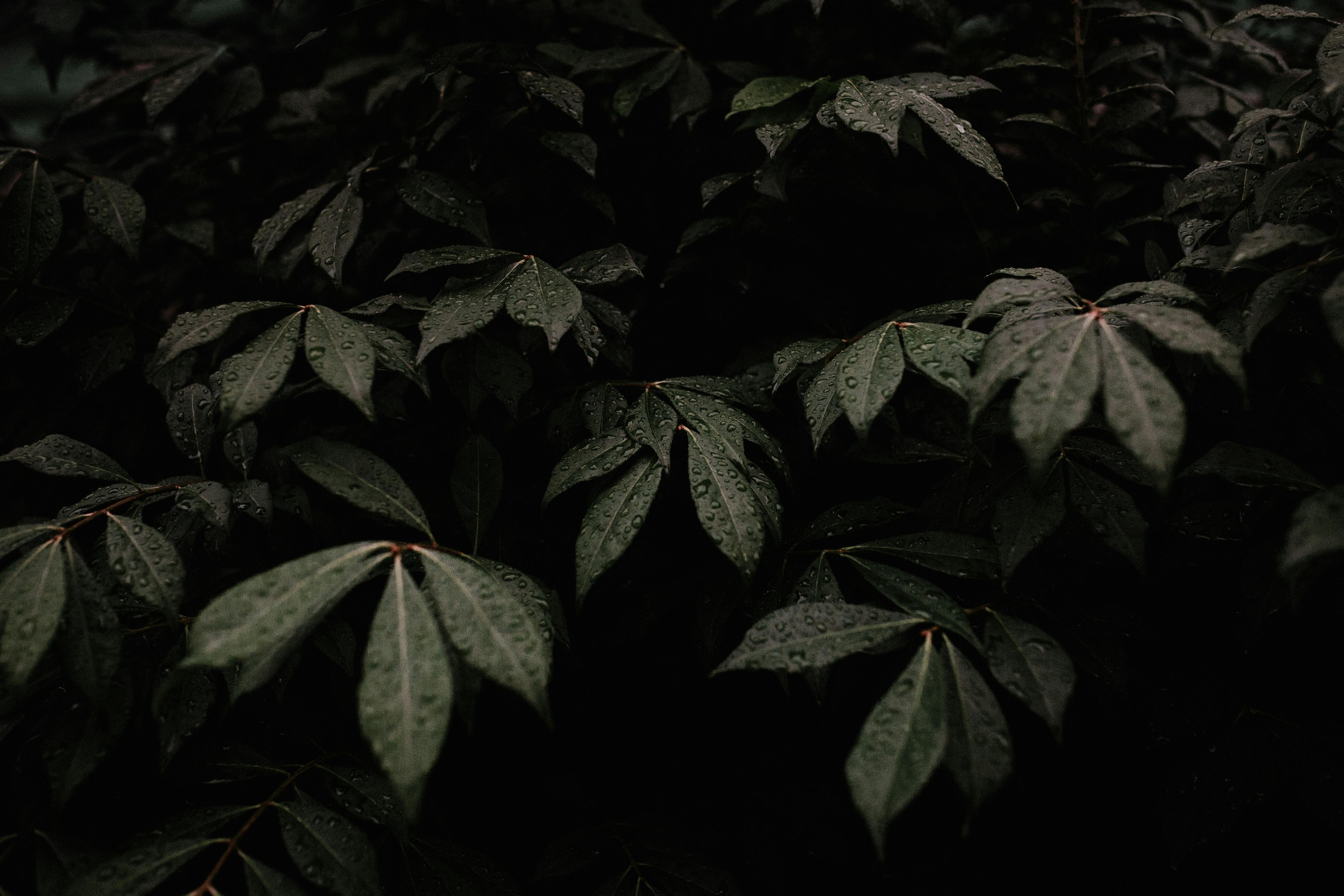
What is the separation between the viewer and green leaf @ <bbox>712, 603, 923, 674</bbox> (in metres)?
0.82

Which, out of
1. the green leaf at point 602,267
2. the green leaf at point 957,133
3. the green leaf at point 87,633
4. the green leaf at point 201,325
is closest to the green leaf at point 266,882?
the green leaf at point 87,633

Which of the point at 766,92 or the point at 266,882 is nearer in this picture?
the point at 266,882

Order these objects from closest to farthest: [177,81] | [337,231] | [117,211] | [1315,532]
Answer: [1315,532] < [337,231] < [117,211] < [177,81]

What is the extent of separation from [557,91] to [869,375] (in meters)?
0.77

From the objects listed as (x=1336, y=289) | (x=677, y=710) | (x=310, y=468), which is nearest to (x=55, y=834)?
(x=310, y=468)

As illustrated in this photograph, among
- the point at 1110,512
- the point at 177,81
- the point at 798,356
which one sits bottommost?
the point at 1110,512

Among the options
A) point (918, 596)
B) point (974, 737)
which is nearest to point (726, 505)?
point (918, 596)

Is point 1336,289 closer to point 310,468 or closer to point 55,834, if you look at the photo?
point 310,468

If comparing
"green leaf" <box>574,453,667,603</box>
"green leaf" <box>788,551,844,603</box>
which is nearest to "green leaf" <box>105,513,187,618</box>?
"green leaf" <box>574,453,667,603</box>

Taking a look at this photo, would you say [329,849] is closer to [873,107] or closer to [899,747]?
[899,747]

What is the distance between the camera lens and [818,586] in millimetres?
1040

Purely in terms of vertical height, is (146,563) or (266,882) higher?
(146,563)

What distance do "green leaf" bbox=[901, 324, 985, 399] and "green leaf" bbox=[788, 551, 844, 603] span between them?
0.29 m

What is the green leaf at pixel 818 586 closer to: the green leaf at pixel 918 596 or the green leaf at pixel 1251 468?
the green leaf at pixel 918 596
